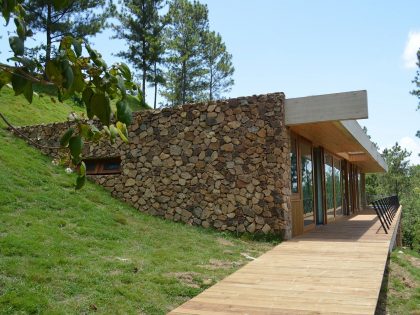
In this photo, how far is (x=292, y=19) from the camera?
9180 mm

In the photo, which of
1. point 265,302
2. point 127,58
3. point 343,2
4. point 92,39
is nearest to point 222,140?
point 343,2

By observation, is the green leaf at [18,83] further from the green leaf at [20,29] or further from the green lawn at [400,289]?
the green lawn at [400,289]

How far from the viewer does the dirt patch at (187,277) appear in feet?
16.5

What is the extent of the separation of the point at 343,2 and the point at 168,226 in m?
6.15

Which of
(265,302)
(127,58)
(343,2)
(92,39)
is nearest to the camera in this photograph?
(265,302)

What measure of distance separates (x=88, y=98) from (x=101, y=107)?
6 cm

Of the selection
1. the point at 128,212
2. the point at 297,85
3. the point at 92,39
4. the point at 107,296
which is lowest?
the point at 107,296

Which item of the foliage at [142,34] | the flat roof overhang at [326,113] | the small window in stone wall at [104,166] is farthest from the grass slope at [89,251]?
the foliage at [142,34]

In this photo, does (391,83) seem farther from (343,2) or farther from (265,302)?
(265,302)

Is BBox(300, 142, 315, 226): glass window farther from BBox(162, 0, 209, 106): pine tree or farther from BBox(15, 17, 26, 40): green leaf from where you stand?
BBox(162, 0, 209, 106): pine tree

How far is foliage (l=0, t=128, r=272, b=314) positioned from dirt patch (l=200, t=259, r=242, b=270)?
0.06ft

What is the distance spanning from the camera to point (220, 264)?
6.14m

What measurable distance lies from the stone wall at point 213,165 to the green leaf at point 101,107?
24.9 feet

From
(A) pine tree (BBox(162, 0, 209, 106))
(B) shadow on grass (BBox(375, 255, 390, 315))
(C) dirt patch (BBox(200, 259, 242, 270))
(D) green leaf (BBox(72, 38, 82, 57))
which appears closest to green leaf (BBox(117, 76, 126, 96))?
(D) green leaf (BBox(72, 38, 82, 57))
